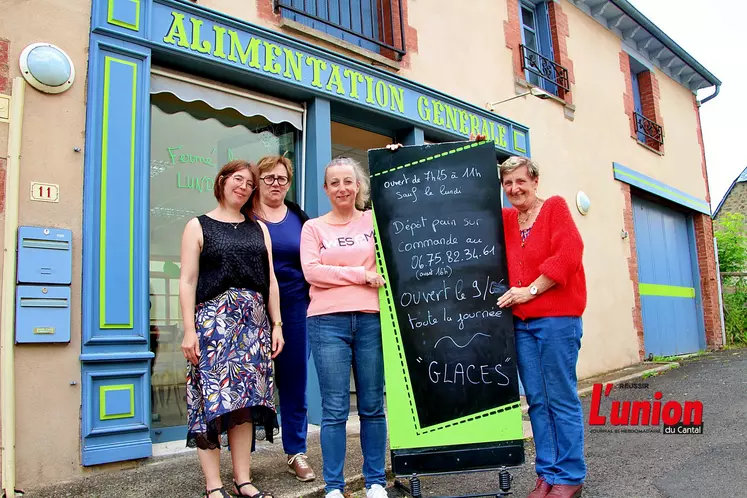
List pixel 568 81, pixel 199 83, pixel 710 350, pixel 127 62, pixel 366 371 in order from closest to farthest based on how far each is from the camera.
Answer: pixel 366 371 → pixel 127 62 → pixel 199 83 → pixel 568 81 → pixel 710 350

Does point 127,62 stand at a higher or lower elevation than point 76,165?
higher

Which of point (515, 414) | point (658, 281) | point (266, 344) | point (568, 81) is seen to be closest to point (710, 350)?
point (658, 281)

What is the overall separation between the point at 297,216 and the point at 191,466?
69.5 inches

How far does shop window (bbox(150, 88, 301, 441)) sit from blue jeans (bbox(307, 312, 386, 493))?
6.47ft

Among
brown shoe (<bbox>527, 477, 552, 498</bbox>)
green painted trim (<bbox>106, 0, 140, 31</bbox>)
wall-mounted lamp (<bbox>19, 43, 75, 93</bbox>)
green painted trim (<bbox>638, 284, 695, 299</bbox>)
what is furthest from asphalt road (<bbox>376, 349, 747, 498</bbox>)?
green painted trim (<bbox>638, 284, 695, 299</bbox>)

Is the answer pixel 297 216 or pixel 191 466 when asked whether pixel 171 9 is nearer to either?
pixel 297 216

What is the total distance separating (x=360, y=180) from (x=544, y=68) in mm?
6730

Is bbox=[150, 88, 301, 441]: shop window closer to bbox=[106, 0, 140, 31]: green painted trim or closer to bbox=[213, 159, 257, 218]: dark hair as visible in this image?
bbox=[106, 0, 140, 31]: green painted trim

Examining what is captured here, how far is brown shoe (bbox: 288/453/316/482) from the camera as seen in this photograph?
358 cm

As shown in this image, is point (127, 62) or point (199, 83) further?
point (199, 83)

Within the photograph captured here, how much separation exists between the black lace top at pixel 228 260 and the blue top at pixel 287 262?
1.06 feet

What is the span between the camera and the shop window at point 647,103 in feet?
38.3

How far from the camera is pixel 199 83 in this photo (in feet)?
16.2

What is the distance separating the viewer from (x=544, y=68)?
9.16 m
